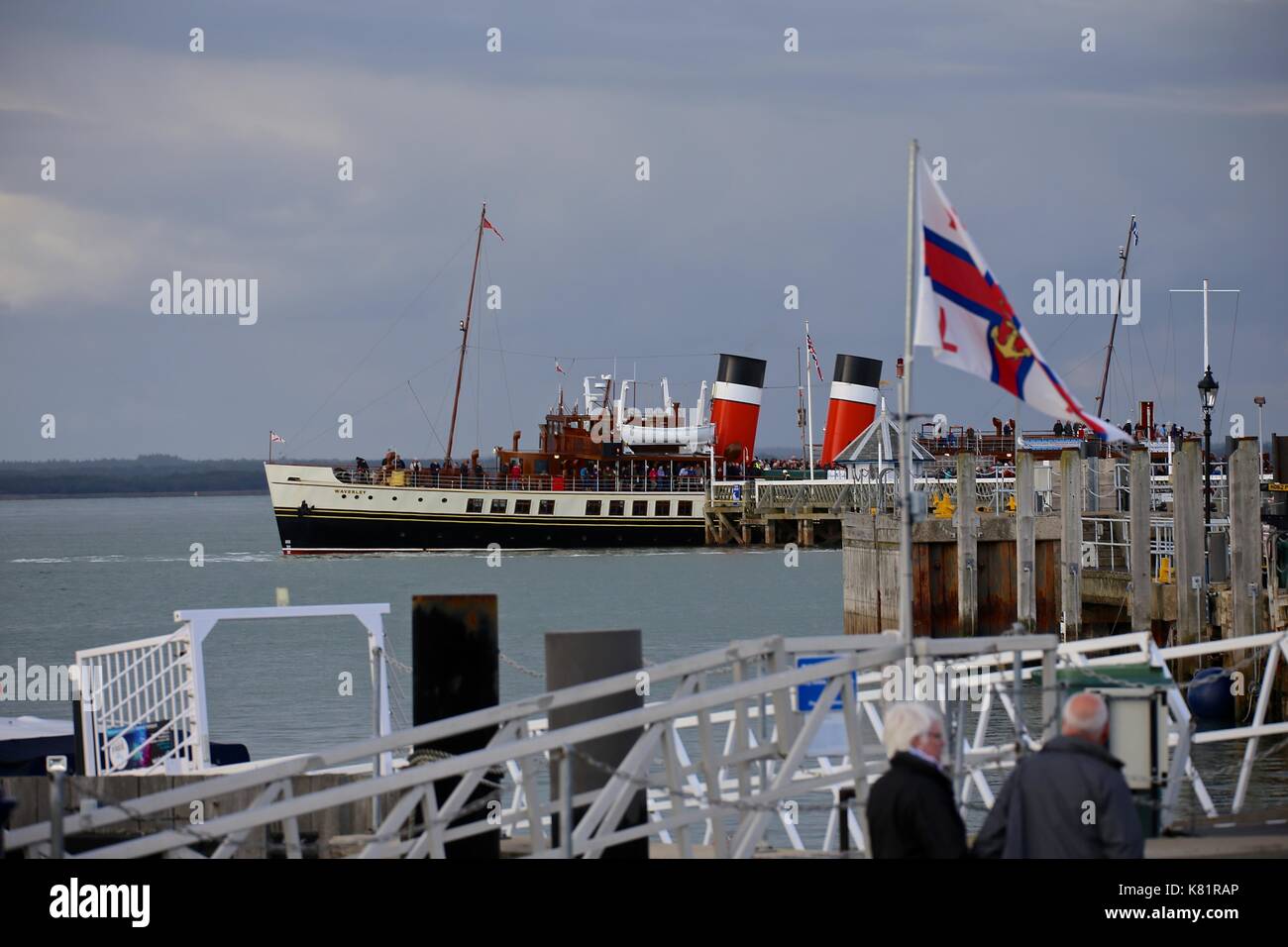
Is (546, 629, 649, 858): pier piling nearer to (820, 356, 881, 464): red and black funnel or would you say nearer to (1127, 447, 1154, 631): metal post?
(1127, 447, 1154, 631): metal post

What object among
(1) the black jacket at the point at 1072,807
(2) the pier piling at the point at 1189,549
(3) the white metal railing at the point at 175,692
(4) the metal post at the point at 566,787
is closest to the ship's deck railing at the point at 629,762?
(4) the metal post at the point at 566,787

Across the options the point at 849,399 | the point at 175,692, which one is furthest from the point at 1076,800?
the point at 849,399

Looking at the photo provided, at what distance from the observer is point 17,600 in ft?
202

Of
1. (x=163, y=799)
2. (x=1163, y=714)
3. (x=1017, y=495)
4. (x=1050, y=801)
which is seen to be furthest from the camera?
(x=1017, y=495)

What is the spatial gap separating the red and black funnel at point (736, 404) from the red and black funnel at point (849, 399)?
5.10m

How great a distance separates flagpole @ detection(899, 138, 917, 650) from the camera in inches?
313

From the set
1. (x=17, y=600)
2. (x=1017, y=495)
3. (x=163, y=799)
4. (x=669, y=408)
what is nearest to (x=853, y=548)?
(x=1017, y=495)

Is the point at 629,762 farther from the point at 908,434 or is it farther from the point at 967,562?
the point at 967,562

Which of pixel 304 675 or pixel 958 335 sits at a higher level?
pixel 958 335

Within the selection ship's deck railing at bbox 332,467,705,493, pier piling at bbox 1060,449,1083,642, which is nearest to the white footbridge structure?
pier piling at bbox 1060,449,1083,642

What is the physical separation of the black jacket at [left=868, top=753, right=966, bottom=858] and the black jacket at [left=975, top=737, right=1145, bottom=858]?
1.19ft

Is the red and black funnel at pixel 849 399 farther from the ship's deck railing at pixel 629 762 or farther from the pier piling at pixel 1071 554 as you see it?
the ship's deck railing at pixel 629 762
